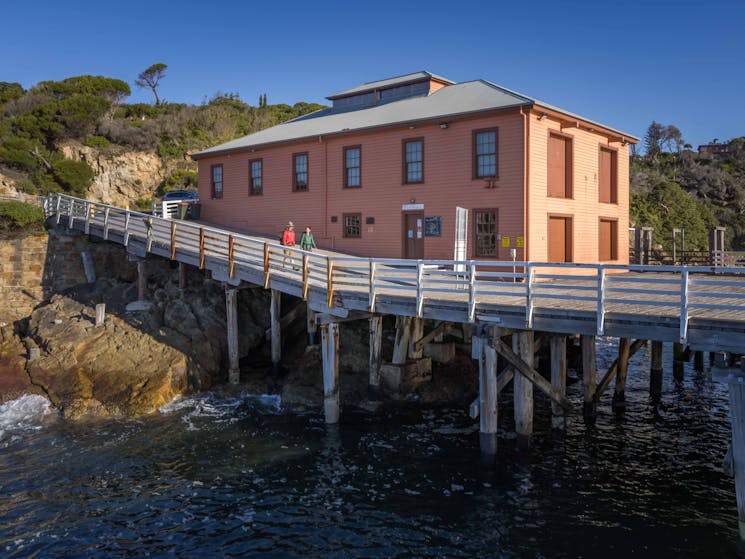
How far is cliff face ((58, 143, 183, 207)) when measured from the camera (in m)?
42.4

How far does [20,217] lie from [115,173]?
18.0 meters

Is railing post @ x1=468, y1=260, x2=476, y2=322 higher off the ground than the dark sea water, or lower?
higher

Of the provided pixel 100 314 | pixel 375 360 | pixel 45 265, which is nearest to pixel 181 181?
pixel 45 265

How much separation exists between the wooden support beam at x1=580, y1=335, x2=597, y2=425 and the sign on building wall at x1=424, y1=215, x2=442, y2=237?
6416 mm

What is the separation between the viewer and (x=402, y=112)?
2247cm

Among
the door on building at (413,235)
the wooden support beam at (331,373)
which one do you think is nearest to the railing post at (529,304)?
the wooden support beam at (331,373)

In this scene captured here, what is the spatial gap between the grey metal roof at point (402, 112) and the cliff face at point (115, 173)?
56.4ft

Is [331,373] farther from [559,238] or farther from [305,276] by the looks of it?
[559,238]

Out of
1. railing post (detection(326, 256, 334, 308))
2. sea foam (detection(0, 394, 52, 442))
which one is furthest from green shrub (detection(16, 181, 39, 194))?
railing post (detection(326, 256, 334, 308))

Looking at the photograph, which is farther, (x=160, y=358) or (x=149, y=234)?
(x=149, y=234)

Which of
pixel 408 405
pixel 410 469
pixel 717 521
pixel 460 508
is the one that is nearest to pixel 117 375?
pixel 408 405

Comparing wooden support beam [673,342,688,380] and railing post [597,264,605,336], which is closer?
railing post [597,264,605,336]

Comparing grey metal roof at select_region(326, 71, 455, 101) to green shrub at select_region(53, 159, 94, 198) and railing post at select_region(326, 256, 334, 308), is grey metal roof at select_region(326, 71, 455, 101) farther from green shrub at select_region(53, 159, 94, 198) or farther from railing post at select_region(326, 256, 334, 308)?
green shrub at select_region(53, 159, 94, 198)

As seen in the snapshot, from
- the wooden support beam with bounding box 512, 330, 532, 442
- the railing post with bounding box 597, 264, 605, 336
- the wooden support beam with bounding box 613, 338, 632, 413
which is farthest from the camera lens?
the wooden support beam with bounding box 613, 338, 632, 413
